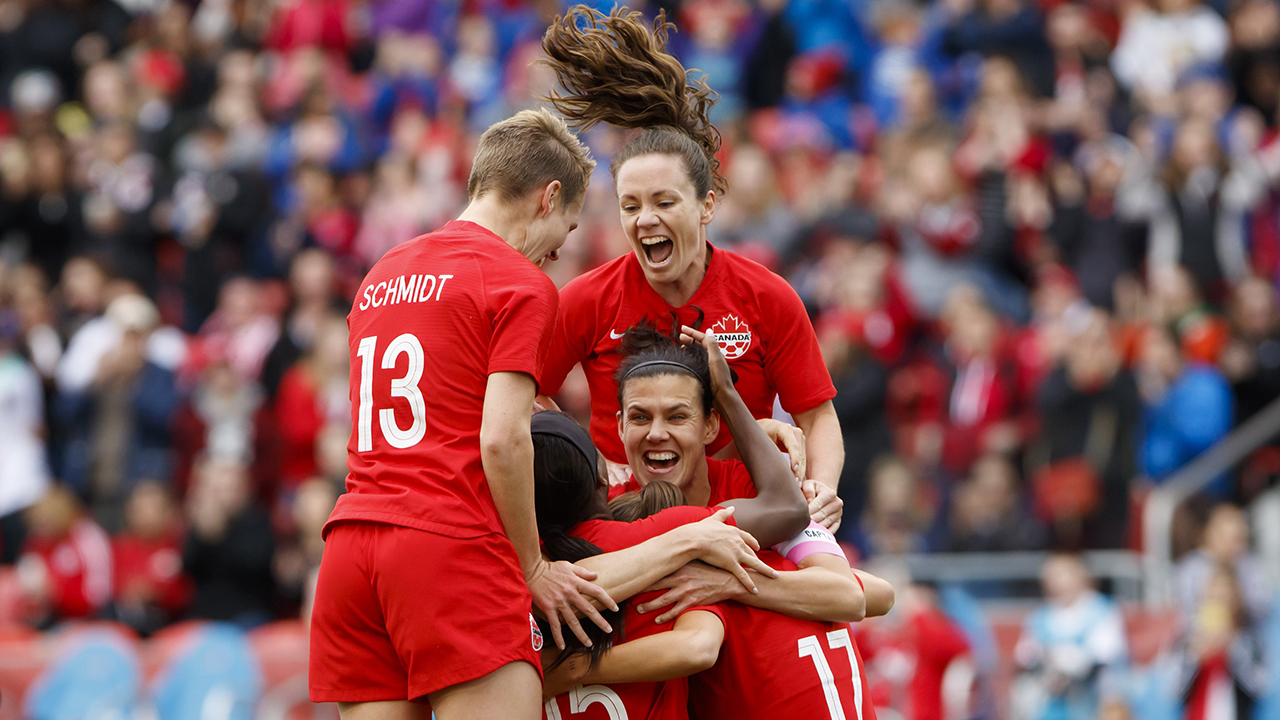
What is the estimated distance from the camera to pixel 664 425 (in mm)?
4543

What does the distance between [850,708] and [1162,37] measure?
938cm

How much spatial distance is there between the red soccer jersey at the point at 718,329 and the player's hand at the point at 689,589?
3.18 feet

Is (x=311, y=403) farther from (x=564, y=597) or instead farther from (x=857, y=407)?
(x=564, y=597)

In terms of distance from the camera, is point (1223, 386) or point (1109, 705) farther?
point (1223, 386)

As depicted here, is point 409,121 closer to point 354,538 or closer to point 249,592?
point 249,592

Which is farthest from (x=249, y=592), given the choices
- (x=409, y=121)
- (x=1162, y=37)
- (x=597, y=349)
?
(x=1162, y=37)

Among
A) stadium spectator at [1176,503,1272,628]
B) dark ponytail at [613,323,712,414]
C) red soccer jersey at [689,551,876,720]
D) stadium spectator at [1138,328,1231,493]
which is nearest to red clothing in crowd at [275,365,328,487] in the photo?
stadium spectator at [1138,328,1231,493]

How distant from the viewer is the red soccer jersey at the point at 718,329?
5.09 m

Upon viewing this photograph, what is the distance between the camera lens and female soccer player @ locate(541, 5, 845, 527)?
498cm

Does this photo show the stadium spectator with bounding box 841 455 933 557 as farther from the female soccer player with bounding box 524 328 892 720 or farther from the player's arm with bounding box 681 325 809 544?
the player's arm with bounding box 681 325 809 544

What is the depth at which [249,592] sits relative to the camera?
1054 centimetres

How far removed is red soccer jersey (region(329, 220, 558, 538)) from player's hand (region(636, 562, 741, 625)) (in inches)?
21.2

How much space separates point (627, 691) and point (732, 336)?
1.43 m

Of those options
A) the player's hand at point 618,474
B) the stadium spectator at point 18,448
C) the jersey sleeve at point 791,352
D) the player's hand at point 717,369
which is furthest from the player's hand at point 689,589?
the stadium spectator at point 18,448
